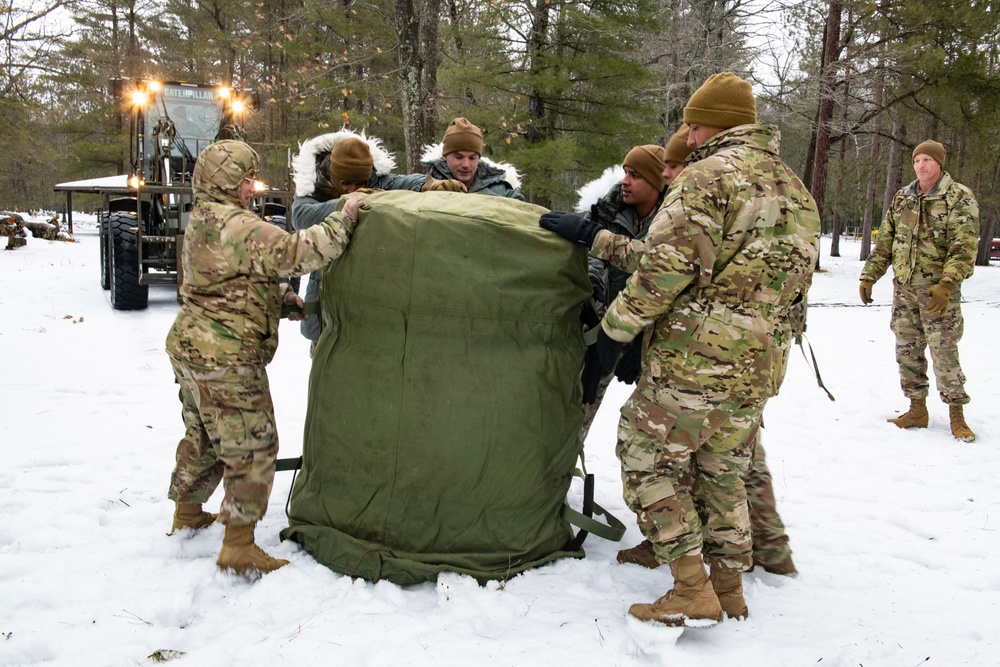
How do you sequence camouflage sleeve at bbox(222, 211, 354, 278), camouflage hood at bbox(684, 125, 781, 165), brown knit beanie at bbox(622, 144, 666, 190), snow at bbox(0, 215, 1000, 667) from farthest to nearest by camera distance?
brown knit beanie at bbox(622, 144, 666, 190), camouflage sleeve at bbox(222, 211, 354, 278), camouflage hood at bbox(684, 125, 781, 165), snow at bbox(0, 215, 1000, 667)

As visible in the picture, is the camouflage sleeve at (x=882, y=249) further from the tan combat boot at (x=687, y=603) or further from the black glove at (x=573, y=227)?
the tan combat boot at (x=687, y=603)

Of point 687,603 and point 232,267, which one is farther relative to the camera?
point 232,267

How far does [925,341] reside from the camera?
5301mm

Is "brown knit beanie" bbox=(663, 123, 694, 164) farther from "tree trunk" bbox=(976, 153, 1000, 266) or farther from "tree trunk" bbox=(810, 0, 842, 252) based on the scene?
"tree trunk" bbox=(976, 153, 1000, 266)

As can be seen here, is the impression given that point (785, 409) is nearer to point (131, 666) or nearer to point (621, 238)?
point (621, 238)

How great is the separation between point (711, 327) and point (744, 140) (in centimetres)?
69

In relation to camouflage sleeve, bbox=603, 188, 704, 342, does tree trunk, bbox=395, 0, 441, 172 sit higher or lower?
higher

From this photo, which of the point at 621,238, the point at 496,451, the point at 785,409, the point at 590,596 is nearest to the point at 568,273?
the point at 621,238

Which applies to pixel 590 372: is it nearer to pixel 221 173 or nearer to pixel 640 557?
pixel 640 557

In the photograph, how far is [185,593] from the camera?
8.68 feet

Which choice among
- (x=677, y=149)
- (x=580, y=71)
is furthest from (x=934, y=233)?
(x=580, y=71)

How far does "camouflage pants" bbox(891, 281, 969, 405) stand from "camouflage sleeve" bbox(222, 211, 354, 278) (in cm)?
450

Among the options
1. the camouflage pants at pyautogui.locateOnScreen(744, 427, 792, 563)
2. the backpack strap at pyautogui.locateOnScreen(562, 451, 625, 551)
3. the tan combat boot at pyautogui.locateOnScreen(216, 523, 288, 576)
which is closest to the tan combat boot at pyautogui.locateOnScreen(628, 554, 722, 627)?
the backpack strap at pyautogui.locateOnScreen(562, 451, 625, 551)

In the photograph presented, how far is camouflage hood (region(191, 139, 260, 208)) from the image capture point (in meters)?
2.85
